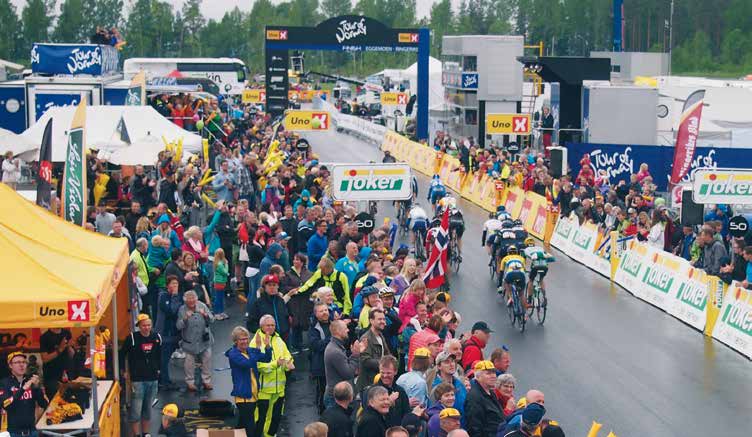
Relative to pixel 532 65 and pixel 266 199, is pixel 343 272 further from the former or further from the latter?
pixel 532 65

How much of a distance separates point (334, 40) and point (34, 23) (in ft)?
360

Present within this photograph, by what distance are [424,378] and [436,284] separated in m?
9.57

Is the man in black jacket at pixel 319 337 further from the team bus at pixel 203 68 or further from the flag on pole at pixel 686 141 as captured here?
the team bus at pixel 203 68

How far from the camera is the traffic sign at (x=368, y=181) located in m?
22.2

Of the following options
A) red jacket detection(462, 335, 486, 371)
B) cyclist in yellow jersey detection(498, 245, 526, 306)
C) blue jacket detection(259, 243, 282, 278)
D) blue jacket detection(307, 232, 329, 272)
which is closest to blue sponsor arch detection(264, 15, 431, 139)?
blue jacket detection(307, 232, 329, 272)

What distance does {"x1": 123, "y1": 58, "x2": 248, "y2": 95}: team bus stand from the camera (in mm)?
86812

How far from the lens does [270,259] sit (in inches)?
730

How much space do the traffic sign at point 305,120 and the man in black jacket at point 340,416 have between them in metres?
33.2

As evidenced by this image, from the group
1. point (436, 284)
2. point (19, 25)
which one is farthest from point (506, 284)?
point (19, 25)

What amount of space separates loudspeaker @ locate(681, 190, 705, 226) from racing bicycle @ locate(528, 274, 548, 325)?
16.8 feet

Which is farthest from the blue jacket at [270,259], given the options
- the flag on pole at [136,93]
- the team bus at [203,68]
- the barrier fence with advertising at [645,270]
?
the team bus at [203,68]

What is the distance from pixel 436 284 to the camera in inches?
849

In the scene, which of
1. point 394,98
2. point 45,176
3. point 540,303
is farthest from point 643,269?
point 394,98

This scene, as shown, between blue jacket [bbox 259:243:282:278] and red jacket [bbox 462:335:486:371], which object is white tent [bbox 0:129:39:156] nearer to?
blue jacket [bbox 259:243:282:278]
